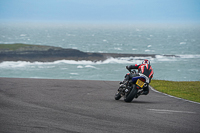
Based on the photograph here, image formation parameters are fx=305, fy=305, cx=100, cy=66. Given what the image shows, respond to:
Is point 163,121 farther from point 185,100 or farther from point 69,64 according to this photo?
point 69,64

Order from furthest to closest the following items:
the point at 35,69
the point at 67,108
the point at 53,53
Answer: the point at 53,53
the point at 35,69
the point at 67,108

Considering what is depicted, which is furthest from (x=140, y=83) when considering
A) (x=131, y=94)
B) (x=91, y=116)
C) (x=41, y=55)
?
(x=41, y=55)

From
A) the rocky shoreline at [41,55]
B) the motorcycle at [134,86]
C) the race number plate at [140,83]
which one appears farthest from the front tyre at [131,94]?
the rocky shoreline at [41,55]

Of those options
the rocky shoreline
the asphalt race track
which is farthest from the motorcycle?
the rocky shoreline

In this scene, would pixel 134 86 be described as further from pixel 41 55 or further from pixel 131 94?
pixel 41 55

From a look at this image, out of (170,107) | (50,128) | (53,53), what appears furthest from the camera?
(53,53)

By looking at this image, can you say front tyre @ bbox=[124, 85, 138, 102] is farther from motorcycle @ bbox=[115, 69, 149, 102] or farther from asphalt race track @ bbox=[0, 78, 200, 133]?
asphalt race track @ bbox=[0, 78, 200, 133]

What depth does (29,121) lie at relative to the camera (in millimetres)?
7375

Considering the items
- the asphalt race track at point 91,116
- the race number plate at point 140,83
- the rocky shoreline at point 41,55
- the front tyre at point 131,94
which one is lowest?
the asphalt race track at point 91,116

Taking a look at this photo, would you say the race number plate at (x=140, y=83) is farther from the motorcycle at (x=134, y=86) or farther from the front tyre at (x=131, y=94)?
the front tyre at (x=131, y=94)

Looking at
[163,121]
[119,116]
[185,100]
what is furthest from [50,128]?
[185,100]

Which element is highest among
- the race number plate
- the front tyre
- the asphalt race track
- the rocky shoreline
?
the rocky shoreline

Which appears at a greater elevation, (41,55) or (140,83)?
(41,55)

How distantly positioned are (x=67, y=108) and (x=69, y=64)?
7080cm
